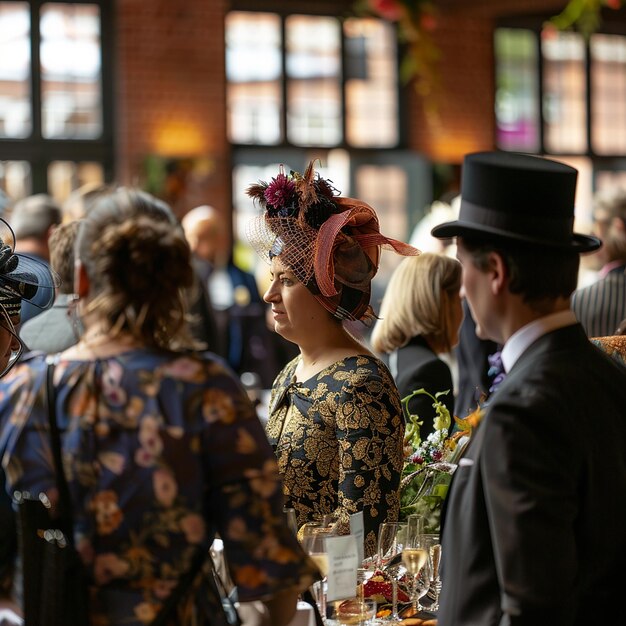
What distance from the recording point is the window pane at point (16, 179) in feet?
35.5

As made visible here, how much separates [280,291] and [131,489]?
1.21 metres

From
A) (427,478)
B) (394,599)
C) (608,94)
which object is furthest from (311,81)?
(394,599)

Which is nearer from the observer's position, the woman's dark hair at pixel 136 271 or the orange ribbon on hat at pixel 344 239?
the woman's dark hair at pixel 136 271

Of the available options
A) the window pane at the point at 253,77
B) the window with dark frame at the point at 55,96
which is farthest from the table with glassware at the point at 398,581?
the window pane at the point at 253,77

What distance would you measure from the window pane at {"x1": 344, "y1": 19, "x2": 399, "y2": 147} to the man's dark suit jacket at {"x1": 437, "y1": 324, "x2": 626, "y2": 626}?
10.5 metres

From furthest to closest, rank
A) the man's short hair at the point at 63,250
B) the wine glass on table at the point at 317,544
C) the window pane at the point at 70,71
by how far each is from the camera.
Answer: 1. the window pane at the point at 70,71
2. the man's short hair at the point at 63,250
3. the wine glass on table at the point at 317,544

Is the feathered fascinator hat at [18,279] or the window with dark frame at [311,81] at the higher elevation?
the window with dark frame at [311,81]

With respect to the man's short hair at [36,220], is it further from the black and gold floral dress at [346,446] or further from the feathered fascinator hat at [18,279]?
the black and gold floral dress at [346,446]

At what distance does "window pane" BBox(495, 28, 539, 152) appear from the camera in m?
12.8

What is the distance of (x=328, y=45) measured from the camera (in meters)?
12.0

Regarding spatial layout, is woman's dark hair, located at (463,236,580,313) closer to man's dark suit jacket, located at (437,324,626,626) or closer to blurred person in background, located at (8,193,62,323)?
Result: man's dark suit jacket, located at (437,324,626,626)

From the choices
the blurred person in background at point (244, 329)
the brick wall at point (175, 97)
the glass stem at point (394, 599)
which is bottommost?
the blurred person in background at point (244, 329)

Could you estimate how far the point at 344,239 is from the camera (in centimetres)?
286

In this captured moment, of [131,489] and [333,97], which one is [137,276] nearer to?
[131,489]
